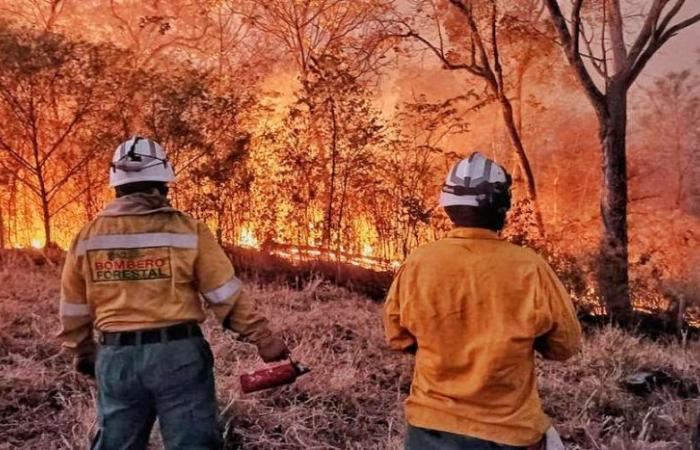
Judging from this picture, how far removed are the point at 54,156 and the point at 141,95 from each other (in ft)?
6.07

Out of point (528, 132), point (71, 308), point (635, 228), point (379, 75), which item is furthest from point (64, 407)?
point (528, 132)

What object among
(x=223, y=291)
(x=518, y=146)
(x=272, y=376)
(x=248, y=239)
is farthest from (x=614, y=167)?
(x=223, y=291)

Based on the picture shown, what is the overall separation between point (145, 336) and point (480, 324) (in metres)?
1.21

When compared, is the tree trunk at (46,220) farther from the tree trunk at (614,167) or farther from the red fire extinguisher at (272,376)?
the red fire extinguisher at (272,376)

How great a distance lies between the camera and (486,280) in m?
1.90

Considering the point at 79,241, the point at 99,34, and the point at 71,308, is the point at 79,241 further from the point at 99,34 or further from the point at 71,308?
the point at 99,34

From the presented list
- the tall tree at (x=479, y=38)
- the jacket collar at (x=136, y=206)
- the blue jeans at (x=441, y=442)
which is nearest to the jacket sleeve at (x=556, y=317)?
the blue jeans at (x=441, y=442)

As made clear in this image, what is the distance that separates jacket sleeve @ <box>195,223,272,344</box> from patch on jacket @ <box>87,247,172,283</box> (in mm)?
128

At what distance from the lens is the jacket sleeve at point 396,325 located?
6.88 ft

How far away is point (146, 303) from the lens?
2.40 m

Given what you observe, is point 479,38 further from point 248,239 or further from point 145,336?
point 145,336

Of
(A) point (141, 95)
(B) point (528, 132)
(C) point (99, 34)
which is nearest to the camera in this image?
(A) point (141, 95)

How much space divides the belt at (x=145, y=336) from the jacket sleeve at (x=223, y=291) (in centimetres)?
16

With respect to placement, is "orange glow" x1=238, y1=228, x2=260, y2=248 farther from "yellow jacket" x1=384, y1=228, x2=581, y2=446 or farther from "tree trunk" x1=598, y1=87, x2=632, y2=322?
"yellow jacket" x1=384, y1=228, x2=581, y2=446
